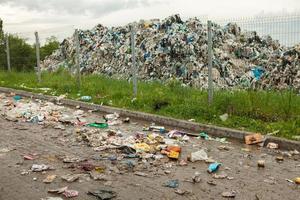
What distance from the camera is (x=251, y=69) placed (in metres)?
14.5

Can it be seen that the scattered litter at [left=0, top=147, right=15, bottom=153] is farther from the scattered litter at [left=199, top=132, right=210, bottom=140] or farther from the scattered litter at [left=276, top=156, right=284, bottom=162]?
the scattered litter at [left=276, top=156, right=284, bottom=162]

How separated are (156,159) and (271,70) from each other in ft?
27.3

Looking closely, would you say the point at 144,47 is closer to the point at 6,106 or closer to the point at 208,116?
the point at 6,106

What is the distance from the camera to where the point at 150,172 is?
5.56 meters

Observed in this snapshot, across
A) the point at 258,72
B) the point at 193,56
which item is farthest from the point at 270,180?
the point at 193,56

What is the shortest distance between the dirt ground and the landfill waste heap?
6.29m

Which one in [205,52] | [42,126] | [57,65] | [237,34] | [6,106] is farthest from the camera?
[57,65]

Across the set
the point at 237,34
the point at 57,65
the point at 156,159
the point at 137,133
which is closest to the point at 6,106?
the point at 137,133

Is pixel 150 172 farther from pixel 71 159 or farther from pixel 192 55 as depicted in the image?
pixel 192 55

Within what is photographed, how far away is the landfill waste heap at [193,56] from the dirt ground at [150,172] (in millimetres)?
6292

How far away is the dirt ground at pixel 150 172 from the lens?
479cm

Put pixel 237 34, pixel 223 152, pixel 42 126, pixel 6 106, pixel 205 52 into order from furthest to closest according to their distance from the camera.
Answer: pixel 237 34 → pixel 205 52 → pixel 6 106 → pixel 42 126 → pixel 223 152

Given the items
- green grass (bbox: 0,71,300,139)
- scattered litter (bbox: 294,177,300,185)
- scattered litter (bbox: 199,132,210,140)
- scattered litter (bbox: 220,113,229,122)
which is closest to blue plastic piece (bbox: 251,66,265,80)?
green grass (bbox: 0,71,300,139)

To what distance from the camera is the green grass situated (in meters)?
7.98
